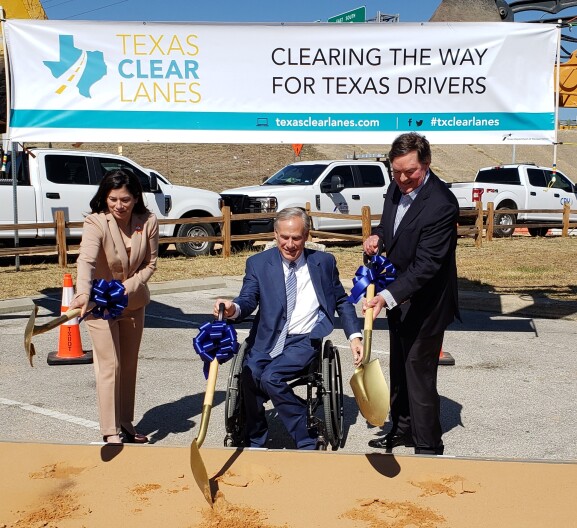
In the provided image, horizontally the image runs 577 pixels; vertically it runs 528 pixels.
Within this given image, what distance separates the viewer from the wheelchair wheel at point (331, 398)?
480 cm

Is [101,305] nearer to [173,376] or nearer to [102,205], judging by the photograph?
[102,205]

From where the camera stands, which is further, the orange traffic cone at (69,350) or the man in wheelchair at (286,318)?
the orange traffic cone at (69,350)

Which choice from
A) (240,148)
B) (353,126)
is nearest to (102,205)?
(353,126)

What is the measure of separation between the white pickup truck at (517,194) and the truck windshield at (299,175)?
4.30 m

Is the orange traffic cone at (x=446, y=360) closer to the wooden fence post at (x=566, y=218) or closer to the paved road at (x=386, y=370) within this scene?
the paved road at (x=386, y=370)

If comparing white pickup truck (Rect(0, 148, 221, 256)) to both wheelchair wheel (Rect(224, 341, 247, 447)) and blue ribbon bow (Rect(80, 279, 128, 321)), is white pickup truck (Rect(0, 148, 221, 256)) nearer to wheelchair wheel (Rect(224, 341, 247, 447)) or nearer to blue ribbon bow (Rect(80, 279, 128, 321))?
blue ribbon bow (Rect(80, 279, 128, 321))

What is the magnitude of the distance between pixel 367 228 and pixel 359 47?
26.2ft

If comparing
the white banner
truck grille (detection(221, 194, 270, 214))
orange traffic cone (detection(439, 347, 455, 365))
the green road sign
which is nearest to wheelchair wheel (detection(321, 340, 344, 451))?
orange traffic cone (detection(439, 347, 455, 365))

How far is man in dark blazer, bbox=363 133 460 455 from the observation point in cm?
466

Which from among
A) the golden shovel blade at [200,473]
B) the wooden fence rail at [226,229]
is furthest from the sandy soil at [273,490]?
the wooden fence rail at [226,229]

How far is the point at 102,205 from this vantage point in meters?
5.17

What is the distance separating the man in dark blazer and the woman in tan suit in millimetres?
1541

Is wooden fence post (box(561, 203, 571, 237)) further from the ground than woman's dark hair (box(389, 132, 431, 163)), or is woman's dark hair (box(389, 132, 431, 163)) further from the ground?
woman's dark hair (box(389, 132, 431, 163))

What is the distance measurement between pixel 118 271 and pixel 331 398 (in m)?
1.53
